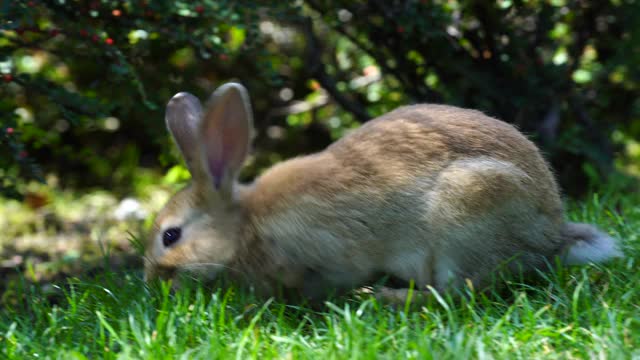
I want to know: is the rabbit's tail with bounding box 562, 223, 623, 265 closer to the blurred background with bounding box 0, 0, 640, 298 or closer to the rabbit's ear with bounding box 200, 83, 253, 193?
the rabbit's ear with bounding box 200, 83, 253, 193

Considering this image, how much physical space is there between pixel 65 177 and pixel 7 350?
14.2 ft

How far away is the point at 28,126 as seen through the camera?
16.1 ft

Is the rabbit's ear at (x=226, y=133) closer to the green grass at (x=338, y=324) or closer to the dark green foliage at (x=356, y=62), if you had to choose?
the green grass at (x=338, y=324)

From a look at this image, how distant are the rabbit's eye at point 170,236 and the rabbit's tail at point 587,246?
1633mm

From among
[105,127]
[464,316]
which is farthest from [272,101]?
[464,316]

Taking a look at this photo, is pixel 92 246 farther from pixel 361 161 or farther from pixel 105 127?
pixel 361 161

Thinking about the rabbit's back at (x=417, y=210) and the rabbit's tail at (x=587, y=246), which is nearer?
the rabbit's back at (x=417, y=210)

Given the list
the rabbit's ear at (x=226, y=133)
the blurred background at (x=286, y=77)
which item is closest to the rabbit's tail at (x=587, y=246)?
the rabbit's ear at (x=226, y=133)

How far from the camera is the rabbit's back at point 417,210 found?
11.0ft

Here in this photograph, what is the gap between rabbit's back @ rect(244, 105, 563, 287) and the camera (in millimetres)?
3350

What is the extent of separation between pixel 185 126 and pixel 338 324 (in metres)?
1.18

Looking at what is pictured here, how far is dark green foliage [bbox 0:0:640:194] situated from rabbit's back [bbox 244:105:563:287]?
136cm

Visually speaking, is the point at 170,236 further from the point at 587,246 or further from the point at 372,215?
the point at 587,246

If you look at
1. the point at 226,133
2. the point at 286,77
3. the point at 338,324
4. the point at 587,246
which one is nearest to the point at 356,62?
the point at 286,77
